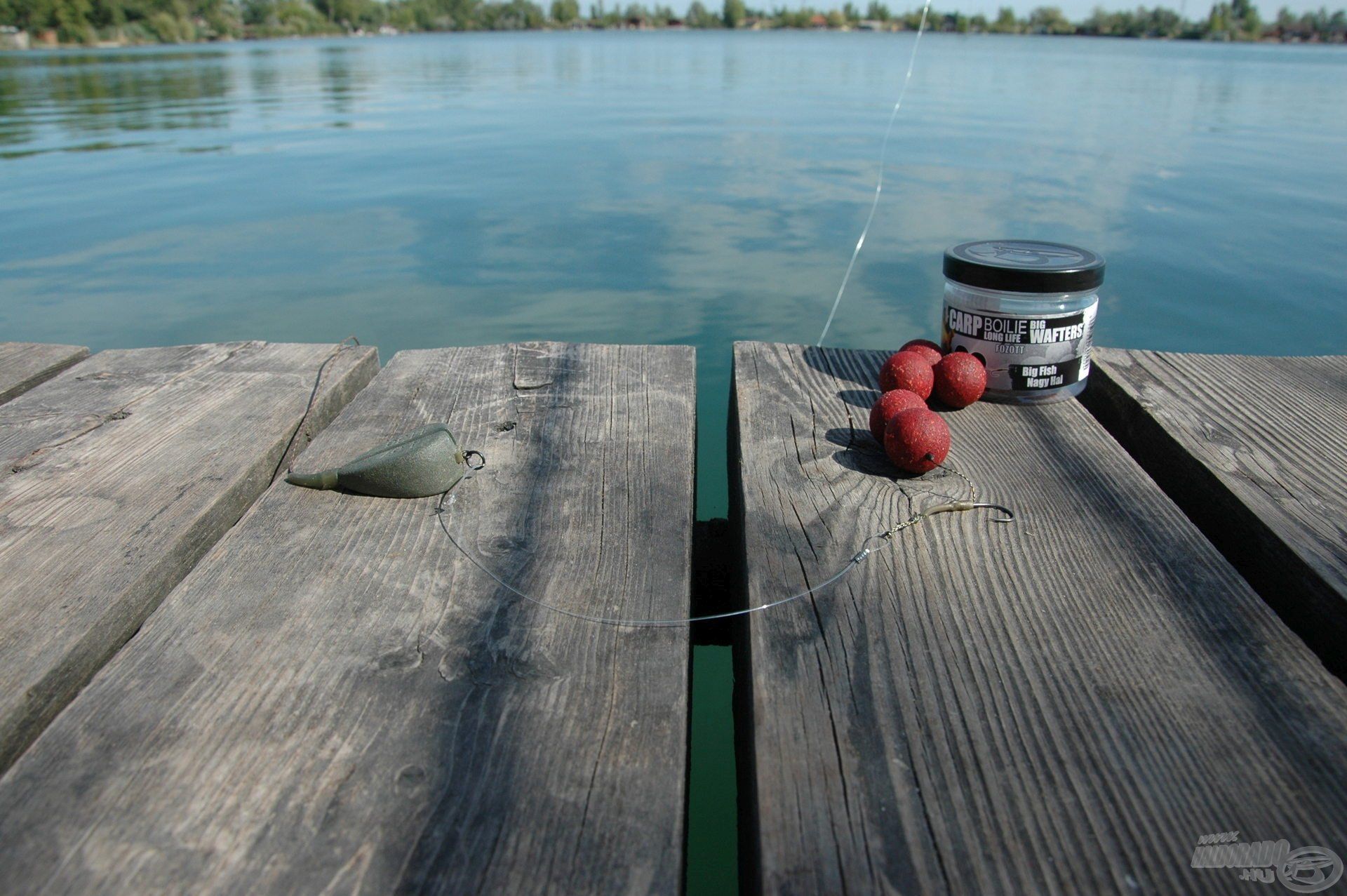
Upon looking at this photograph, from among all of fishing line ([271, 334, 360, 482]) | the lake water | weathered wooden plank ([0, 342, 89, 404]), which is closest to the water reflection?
the lake water

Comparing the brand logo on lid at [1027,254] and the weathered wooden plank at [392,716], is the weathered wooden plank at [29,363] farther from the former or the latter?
the brand logo on lid at [1027,254]

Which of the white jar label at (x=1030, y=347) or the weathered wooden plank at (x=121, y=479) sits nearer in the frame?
the weathered wooden plank at (x=121, y=479)

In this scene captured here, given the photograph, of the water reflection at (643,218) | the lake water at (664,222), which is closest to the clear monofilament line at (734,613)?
the lake water at (664,222)

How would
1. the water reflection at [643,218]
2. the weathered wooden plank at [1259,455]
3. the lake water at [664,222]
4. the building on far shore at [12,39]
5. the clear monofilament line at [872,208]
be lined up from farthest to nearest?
the building on far shore at [12,39], the water reflection at [643,218], the lake water at [664,222], the clear monofilament line at [872,208], the weathered wooden plank at [1259,455]

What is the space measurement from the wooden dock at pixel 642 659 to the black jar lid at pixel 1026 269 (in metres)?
0.35

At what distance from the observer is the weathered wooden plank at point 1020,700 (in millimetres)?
1126

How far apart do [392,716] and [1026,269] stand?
1914 mm

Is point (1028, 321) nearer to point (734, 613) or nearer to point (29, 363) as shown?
point (734, 613)

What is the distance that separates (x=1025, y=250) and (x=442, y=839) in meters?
2.29

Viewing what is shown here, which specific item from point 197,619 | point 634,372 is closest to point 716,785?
point 634,372

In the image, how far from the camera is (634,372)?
2639mm

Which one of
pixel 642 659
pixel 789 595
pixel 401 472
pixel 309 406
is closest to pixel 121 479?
pixel 309 406
